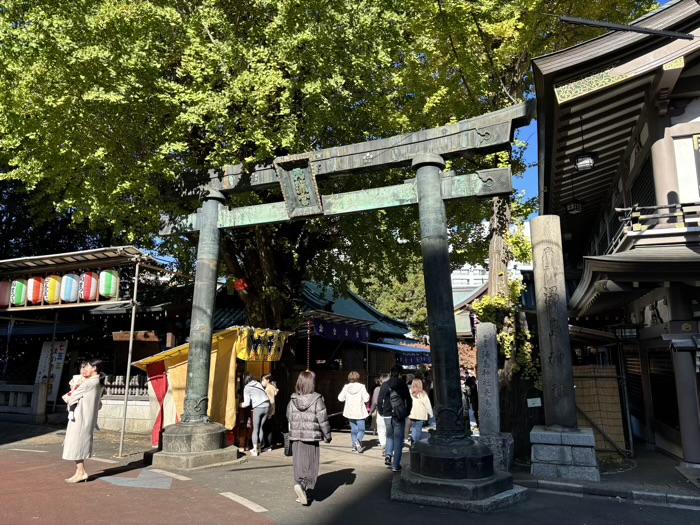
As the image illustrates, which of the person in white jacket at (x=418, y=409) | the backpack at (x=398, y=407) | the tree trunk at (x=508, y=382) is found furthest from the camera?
the tree trunk at (x=508, y=382)

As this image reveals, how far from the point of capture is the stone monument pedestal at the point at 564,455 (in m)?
7.68

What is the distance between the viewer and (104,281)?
32.8 feet

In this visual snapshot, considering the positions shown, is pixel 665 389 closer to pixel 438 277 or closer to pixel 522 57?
pixel 438 277

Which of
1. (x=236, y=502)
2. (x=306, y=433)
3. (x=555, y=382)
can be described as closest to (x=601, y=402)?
(x=555, y=382)

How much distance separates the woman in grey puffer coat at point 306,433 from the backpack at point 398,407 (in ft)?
7.38

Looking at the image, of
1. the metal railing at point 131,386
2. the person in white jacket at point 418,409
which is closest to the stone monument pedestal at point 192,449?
the person in white jacket at point 418,409

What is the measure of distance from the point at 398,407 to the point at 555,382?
108 inches

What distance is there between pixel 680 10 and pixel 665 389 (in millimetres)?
7718

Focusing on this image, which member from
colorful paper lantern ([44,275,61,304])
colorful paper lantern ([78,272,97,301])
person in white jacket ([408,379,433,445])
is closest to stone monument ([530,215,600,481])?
person in white jacket ([408,379,433,445])

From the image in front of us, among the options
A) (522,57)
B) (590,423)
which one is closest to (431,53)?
(522,57)

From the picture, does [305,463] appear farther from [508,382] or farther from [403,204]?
[508,382]

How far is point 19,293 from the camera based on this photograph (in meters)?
11.3

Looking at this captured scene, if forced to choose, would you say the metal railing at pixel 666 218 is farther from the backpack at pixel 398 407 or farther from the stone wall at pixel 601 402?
the backpack at pixel 398 407

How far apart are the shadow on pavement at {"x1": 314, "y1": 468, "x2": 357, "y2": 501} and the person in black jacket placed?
82 centimetres
